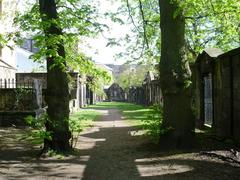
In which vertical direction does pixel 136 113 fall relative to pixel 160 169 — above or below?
above

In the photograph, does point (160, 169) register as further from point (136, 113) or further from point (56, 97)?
point (136, 113)

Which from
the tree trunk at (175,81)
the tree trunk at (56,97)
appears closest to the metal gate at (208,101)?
the tree trunk at (175,81)

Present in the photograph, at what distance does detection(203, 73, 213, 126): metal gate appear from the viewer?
60.3ft

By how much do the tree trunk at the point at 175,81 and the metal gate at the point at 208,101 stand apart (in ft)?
17.6

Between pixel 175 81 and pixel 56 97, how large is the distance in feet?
11.2

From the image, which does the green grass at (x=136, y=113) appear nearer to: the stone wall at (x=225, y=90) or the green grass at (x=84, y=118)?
the green grass at (x=84, y=118)

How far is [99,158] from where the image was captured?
1218 cm

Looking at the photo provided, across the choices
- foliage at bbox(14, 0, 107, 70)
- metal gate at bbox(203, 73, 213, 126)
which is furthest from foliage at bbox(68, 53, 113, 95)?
metal gate at bbox(203, 73, 213, 126)

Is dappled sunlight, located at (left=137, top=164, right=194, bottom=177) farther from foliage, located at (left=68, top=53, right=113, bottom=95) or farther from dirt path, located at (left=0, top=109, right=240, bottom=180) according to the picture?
foliage, located at (left=68, top=53, right=113, bottom=95)

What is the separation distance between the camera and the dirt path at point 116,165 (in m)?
9.33

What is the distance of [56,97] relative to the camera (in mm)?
12961

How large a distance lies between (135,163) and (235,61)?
16.9 feet

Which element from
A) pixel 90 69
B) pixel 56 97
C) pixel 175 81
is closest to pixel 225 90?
pixel 175 81

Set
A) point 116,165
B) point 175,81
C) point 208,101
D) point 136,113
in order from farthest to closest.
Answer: point 136,113 < point 208,101 < point 175,81 < point 116,165
